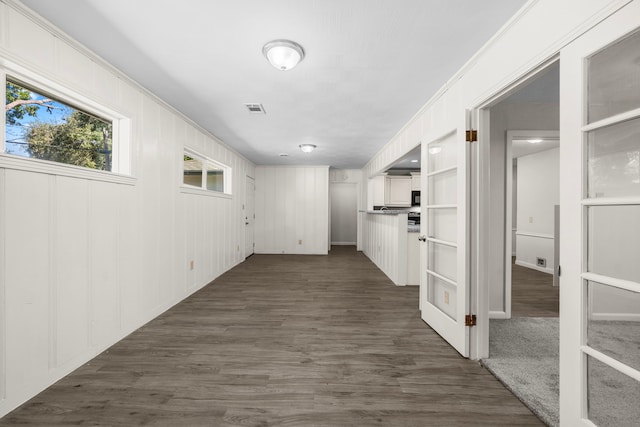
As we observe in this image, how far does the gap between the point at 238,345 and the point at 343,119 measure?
2884 mm

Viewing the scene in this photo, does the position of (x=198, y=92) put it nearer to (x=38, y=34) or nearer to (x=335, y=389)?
(x=38, y=34)

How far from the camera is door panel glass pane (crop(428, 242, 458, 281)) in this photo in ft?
7.93

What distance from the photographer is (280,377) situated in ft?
6.23

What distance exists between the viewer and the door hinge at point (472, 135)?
2123mm

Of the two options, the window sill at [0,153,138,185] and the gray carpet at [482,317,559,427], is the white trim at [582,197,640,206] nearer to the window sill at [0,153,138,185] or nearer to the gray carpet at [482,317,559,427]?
the gray carpet at [482,317,559,427]

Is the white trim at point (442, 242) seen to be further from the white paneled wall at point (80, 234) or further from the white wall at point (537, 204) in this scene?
the white wall at point (537, 204)

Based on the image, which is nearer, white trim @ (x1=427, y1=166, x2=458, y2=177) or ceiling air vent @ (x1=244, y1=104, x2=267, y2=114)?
white trim @ (x1=427, y1=166, x2=458, y2=177)

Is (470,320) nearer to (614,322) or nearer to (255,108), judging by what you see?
(614,322)

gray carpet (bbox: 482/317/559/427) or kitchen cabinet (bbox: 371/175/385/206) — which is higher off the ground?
kitchen cabinet (bbox: 371/175/385/206)

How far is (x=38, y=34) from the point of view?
1700 mm

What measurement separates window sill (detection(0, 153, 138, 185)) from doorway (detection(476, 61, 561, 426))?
2.97 metres

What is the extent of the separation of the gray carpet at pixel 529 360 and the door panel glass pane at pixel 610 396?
368 mm

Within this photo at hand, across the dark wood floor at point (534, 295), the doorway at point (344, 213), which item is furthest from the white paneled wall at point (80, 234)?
the doorway at point (344, 213)

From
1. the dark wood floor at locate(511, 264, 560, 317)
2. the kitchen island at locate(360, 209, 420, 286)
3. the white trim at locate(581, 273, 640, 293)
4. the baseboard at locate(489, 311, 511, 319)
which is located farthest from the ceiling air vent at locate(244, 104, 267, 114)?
the dark wood floor at locate(511, 264, 560, 317)
